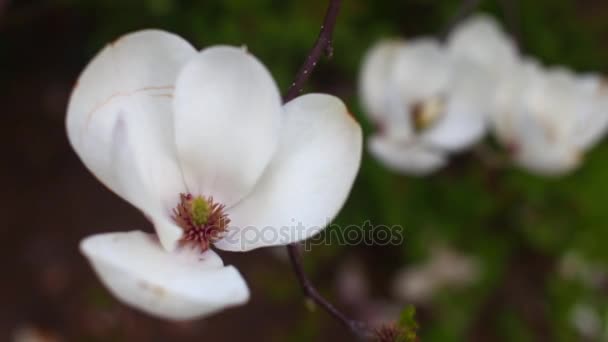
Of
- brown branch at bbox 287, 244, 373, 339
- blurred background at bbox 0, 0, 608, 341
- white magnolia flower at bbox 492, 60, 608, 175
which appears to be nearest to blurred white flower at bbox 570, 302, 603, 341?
blurred background at bbox 0, 0, 608, 341

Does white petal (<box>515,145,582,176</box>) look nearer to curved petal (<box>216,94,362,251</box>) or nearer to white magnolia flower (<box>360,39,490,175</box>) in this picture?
white magnolia flower (<box>360,39,490,175</box>)

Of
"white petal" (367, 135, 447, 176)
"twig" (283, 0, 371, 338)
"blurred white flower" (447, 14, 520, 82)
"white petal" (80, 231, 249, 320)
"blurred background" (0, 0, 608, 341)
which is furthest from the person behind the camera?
"blurred background" (0, 0, 608, 341)

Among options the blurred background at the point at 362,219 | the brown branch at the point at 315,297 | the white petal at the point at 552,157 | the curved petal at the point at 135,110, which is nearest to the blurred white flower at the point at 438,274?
the blurred background at the point at 362,219

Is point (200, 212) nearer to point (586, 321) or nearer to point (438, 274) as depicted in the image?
point (438, 274)

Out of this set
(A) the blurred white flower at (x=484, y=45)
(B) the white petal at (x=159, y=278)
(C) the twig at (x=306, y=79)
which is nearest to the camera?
(B) the white petal at (x=159, y=278)

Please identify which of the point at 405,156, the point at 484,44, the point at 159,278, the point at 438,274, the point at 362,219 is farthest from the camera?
the point at 438,274

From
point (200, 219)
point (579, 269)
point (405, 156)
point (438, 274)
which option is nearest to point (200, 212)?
point (200, 219)

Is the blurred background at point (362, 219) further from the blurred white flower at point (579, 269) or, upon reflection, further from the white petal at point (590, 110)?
the white petal at point (590, 110)
